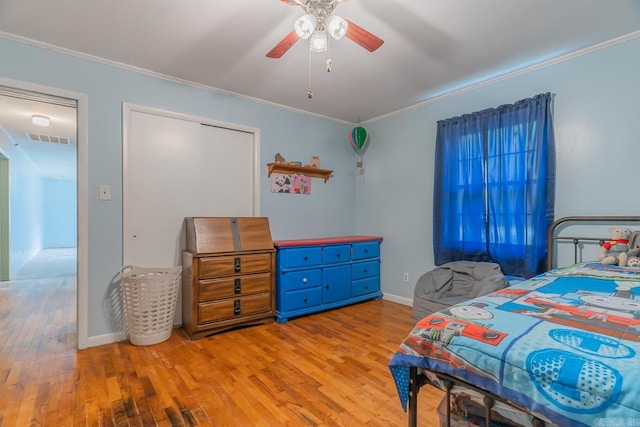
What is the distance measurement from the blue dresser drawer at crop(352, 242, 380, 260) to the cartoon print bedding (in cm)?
233

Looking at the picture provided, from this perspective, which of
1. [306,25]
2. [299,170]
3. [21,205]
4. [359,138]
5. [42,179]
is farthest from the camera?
[42,179]

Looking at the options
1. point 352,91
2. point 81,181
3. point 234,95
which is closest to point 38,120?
point 81,181

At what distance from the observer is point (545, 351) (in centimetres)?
77

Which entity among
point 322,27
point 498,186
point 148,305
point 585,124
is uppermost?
point 322,27

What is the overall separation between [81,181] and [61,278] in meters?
3.55

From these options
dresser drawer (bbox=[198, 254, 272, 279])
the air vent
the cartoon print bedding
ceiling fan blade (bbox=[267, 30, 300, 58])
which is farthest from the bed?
the air vent

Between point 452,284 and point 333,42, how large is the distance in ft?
7.71

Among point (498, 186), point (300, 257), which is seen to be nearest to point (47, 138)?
point (300, 257)

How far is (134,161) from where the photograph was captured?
2668 mm

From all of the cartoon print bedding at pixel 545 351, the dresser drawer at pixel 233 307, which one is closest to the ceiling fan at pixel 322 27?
the cartoon print bedding at pixel 545 351

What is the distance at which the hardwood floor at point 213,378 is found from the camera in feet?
5.24

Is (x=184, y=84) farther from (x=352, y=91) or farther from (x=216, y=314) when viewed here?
(x=216, y=314)

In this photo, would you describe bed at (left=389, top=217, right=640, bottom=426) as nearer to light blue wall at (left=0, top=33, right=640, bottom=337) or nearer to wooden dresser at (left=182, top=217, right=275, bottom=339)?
light blue wall at (left=0, top=33, right=640, bottom=337)

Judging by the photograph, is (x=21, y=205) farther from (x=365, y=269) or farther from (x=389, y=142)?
(x=389, y=142)
